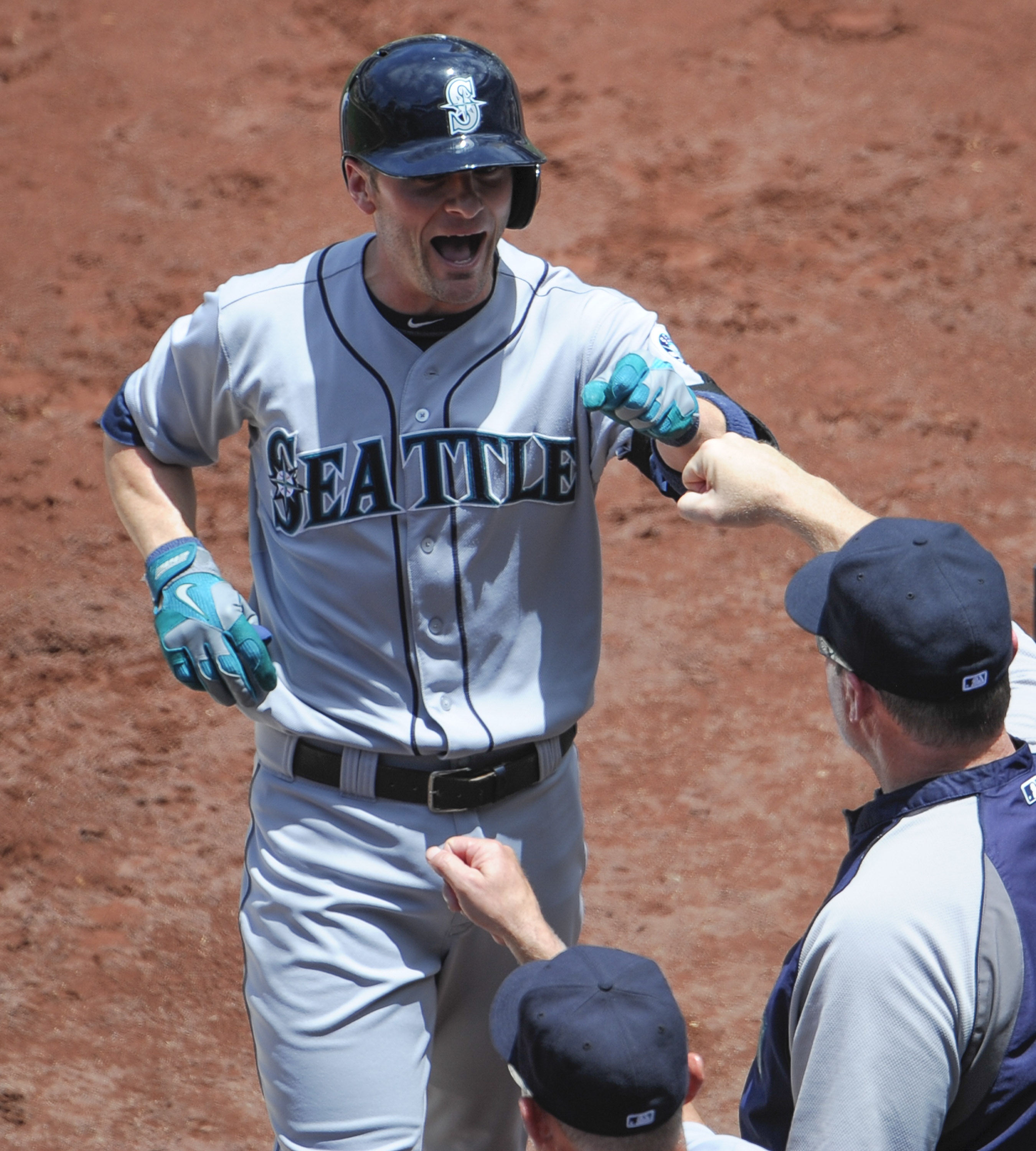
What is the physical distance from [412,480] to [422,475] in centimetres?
2

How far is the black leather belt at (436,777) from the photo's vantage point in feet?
7.89

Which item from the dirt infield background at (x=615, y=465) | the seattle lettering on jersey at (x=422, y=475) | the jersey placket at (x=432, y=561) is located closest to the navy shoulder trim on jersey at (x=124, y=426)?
the seattle lettering on jersey at (x=422, y=475)

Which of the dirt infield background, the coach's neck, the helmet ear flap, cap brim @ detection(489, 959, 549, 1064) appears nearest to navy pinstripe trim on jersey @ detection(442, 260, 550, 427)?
the helmet ear flap

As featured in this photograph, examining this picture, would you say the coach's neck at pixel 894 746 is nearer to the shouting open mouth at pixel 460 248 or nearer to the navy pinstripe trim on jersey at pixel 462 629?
the navy pinstripe trim on jersey at pixel 462 629

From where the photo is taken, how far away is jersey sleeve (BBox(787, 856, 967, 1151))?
1.62m

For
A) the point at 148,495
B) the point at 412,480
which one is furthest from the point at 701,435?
the point at 148,495

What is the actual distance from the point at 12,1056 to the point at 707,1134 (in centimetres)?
227

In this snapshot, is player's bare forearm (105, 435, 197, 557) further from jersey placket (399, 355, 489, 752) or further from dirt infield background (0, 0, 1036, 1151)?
dirt infield background (0, 0, 1036, 1151)

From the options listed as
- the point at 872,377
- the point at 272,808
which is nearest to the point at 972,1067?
the point at 272,808

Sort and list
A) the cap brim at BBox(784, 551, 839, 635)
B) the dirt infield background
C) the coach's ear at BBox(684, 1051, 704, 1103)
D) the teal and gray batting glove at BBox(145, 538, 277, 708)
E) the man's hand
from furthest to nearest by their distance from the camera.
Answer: the dirt infield background, the teal and gray batting glove at BBox(145, 538, 277, 708), the man's hand, the cap brim at BBox(784, 551, 839, 635), the coach's ear at BBox(684, 1051, 704, 1103)

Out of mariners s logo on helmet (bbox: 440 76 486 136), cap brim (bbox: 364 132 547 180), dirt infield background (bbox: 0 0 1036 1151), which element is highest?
mariners s logo on helmet (bbox: 440 76 486 136)

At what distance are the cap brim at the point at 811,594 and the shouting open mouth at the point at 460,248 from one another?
0.71 metres

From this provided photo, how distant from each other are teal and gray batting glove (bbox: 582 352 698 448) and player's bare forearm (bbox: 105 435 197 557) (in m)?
0.74

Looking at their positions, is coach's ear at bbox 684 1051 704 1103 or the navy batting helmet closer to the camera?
coach's ear at bbox 684 1051 704 1103
